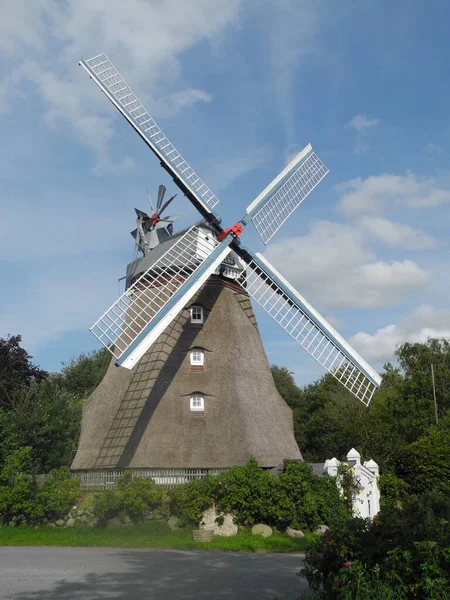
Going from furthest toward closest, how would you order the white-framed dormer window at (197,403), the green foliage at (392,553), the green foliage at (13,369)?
the green foliage at (13,369) < the white-framed dormer window at (197,403) < the green foliage at (392,553)

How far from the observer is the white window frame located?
68.6ft

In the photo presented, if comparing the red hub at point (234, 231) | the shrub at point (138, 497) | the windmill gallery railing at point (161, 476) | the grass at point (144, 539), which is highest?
the red hub at point (234, 231)

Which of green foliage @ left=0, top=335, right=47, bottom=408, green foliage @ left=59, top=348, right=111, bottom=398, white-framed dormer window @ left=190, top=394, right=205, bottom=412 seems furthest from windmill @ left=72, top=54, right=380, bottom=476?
green foliage @ left=59, top=348, right=111, bottom=398

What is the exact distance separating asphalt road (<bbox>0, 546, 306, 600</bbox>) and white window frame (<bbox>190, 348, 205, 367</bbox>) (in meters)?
7.48

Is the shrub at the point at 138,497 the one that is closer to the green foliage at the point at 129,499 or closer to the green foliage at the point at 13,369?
the green foliage at the point at 129,499

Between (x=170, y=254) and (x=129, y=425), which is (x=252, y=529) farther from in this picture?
(x=170, y=254)

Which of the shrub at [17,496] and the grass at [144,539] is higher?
the shrub at [17,496]

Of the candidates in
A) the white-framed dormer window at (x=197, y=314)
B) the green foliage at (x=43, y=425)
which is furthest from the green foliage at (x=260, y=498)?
the green foliage at (x=43, y=425)

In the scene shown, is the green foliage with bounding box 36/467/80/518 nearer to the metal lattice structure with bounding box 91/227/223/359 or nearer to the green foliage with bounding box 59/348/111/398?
the metal lattice structure with bounding box 91/227/223/359

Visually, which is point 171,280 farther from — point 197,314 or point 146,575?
point 146,575

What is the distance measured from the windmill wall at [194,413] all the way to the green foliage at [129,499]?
1093 millimetres

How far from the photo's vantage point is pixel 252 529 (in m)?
16.9

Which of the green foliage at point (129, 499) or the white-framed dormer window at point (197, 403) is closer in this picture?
the green foliage at point (129, 499)

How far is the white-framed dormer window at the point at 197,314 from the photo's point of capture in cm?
2148
